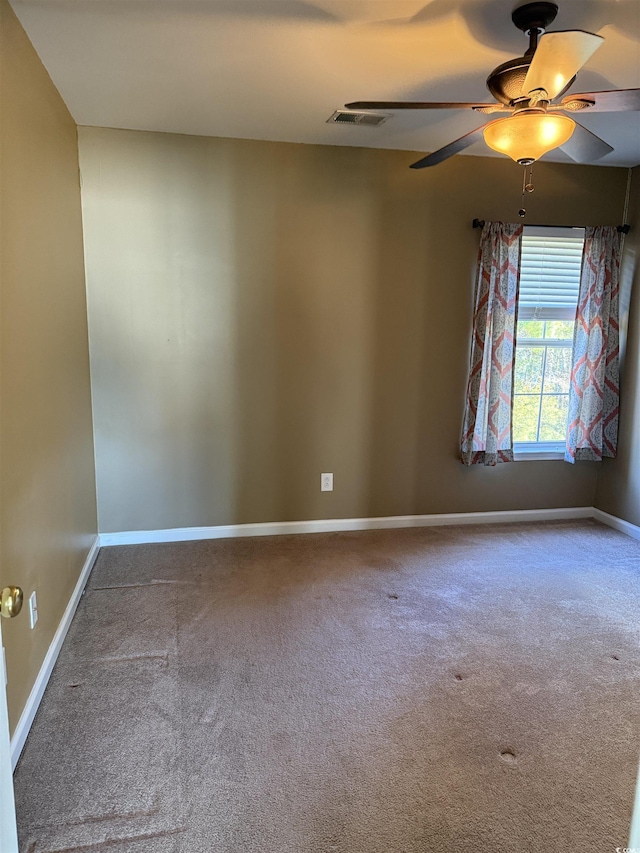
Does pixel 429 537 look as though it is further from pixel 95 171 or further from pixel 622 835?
pixel 95 171

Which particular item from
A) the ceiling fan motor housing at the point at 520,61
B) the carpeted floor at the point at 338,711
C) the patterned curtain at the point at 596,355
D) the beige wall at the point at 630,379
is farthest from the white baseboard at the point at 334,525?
the ceiling fan motor housing at the point at 520,61

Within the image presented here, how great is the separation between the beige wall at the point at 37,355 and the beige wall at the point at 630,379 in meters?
3.53

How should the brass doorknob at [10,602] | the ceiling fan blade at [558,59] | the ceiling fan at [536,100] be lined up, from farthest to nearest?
the ceiling fan at [536,100] → the ceiling fan blade at [558,59] → the brass doorknob at [10,602]

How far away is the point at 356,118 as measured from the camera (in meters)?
2.96

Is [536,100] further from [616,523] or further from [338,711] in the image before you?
[616,523]

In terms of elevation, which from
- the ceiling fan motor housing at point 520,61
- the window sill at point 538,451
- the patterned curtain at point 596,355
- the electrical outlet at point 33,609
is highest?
the ceiling fan motor housing at point 520,61

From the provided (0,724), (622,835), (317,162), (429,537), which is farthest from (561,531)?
(0,724)

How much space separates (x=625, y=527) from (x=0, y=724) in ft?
13.1

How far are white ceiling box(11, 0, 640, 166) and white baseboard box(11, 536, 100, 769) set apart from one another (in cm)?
237

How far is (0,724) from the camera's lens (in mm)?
952

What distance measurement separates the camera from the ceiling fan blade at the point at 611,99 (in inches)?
70.4

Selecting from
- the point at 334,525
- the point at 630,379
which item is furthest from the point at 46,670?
the point at 630,379

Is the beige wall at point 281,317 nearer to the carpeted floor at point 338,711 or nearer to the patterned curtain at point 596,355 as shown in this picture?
the patterned curtain at point 596,355

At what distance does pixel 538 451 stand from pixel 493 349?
2.90 feet
